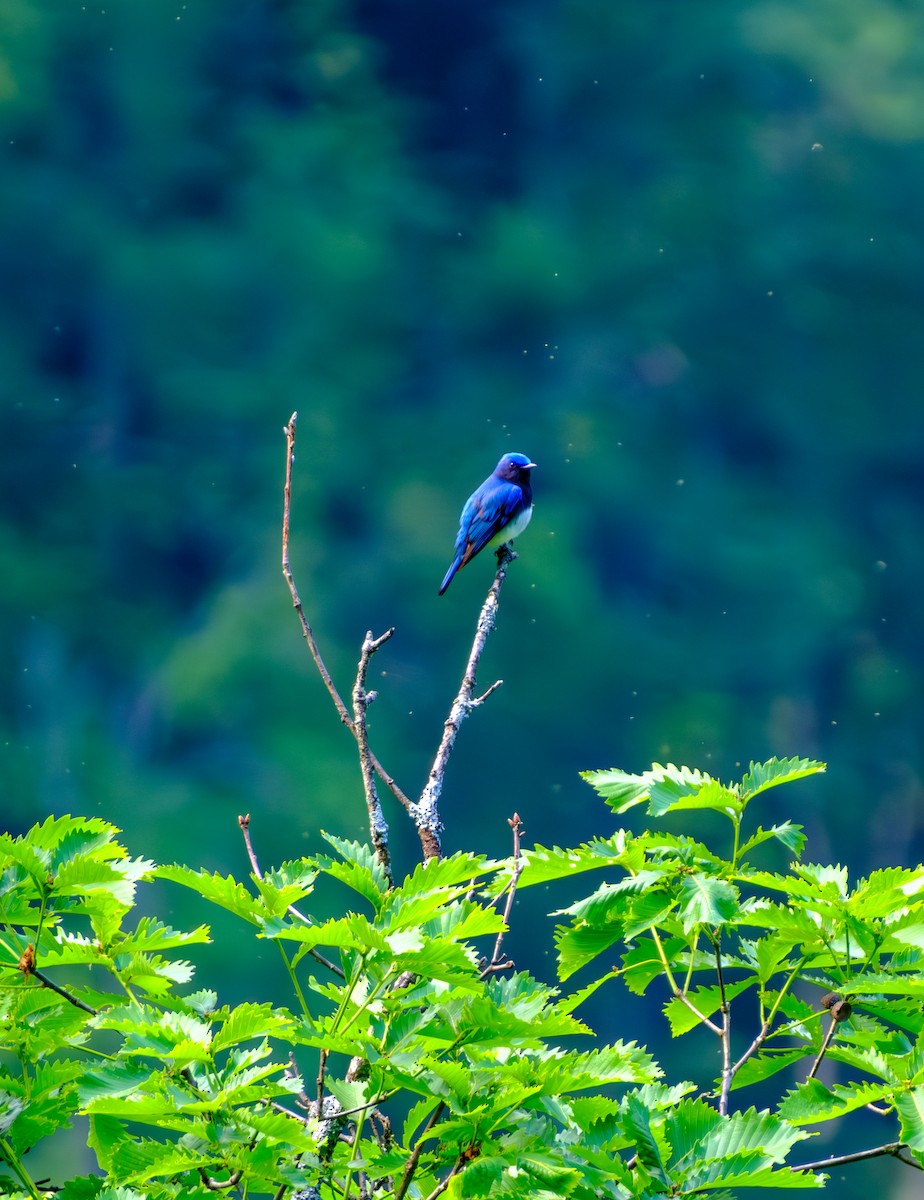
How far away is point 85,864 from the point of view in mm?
885

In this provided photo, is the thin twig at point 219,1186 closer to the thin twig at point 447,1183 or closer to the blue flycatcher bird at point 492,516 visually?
the thin twig at point 447,1183

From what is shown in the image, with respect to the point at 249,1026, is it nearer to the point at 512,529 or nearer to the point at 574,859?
the point at 574,859

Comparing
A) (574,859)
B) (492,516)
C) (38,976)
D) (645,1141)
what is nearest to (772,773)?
(574,859)

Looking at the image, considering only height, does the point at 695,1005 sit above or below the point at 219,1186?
below

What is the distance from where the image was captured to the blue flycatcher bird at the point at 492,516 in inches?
126

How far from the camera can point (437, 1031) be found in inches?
34.4

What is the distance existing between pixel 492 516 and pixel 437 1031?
2390mm

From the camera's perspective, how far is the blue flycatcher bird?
321 cm

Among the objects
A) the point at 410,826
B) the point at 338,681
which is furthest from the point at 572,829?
the point at 338,681

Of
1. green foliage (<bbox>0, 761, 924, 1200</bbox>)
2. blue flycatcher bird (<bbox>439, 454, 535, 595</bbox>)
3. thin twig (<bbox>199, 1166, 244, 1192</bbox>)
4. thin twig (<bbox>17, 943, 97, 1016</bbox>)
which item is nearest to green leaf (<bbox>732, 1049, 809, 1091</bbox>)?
green foliage (<bbox>0, 761, 924, 1200</bbox>)

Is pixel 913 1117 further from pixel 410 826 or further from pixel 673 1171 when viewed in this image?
pixel 410 826

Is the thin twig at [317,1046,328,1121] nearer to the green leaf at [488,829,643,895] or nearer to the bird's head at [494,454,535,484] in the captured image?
the green leaf at [488,829,643,895]

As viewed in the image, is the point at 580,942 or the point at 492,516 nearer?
the point at 580,942

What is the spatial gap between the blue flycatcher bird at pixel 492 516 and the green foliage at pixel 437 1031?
7.07 feet
